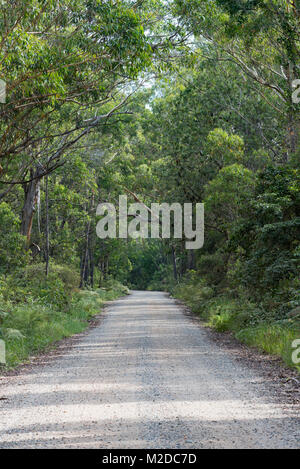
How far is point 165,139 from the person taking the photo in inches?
1167

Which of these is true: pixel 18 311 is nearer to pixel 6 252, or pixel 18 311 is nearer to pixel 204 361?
pixel 204 361

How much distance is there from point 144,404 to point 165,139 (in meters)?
23.6

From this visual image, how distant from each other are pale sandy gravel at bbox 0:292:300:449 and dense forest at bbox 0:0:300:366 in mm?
1876

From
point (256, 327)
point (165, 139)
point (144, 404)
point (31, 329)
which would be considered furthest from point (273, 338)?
point (165, 139)

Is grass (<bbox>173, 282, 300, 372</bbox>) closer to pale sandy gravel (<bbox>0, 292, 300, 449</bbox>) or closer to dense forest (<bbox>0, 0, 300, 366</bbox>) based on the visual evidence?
dense forest (<bbox>0, 0, 300, 366</bbox>)

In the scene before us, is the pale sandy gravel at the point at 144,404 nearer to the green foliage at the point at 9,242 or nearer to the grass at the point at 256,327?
the grass at the point at 256,327

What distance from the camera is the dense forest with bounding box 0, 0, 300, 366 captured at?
1306cm

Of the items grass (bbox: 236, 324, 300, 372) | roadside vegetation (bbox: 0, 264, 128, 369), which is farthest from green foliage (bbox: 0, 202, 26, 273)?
grass (bbox: 236, 324, 300, 372)

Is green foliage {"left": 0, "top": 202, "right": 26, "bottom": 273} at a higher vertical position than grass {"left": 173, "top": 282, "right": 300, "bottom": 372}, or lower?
higher

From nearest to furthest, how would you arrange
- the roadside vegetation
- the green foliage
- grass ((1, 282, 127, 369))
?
grass ((1, 282, 127, 369)) → the roadside vegetation → the green foliage

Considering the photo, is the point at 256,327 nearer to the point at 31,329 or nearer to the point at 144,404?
the point at 31,329

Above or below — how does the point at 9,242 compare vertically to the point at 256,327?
above

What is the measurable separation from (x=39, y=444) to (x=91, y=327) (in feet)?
46.2

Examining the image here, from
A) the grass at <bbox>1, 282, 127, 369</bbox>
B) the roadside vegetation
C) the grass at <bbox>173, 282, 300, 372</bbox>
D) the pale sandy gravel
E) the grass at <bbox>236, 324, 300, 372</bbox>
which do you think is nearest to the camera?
the pale sandy gravel
